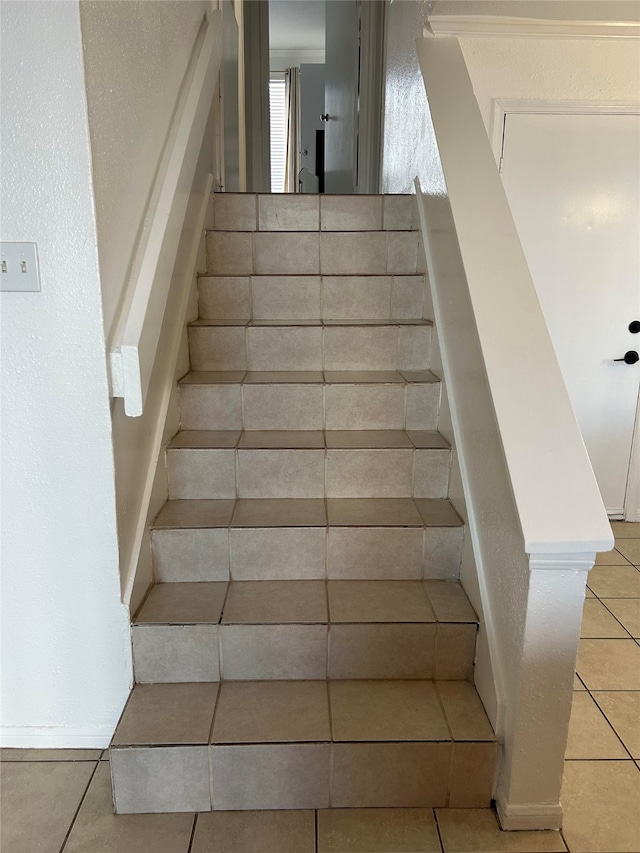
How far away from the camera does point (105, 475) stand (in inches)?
59.6

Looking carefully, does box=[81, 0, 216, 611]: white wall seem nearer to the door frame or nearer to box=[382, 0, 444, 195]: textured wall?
box=[382, 0, 444, 195]: textured wall

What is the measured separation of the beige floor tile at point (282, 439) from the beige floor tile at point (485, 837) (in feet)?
3.58

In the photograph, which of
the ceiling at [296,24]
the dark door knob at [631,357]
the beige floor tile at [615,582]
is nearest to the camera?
the beige floor tile at [615,582]

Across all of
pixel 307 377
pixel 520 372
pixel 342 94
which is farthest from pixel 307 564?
pixel 342 94

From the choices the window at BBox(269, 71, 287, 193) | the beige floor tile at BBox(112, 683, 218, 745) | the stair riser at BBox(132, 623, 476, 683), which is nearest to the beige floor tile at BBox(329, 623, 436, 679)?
the stair riser at BBox(132, 623, 476, 683)

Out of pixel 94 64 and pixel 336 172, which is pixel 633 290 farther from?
pixel 336 172

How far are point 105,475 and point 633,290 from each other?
8.66ft

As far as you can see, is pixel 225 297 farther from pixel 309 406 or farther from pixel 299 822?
pixel 299 822

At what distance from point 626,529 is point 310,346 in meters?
1.98

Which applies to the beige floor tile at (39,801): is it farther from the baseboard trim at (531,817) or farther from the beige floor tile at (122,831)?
the baseboard trim at (531,817)

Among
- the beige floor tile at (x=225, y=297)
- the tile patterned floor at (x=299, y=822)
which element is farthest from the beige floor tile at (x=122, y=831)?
the beige floor tile at (x=225, y=297)

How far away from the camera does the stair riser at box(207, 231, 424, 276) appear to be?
8.94ft

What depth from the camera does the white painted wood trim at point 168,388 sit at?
5.37 feet

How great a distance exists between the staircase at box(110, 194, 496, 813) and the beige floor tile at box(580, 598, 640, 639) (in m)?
0.76
